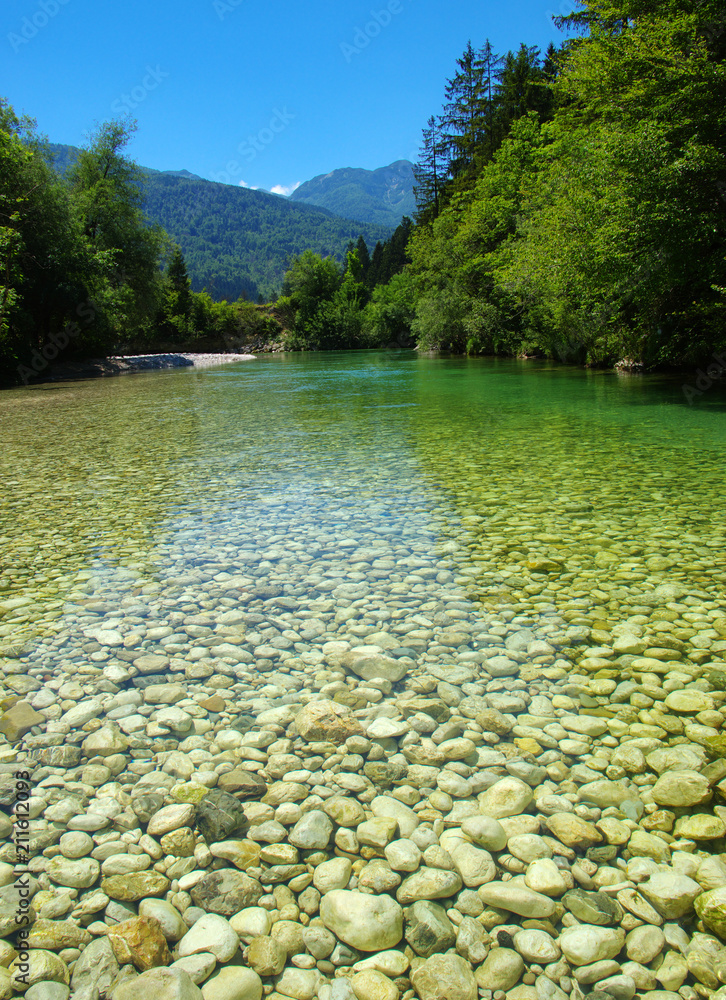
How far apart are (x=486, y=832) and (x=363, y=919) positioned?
0.59m

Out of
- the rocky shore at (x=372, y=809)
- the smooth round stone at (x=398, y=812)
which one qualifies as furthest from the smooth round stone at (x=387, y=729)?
the smooth round stone at (x=398, y=812)

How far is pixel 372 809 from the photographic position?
8.14 ft

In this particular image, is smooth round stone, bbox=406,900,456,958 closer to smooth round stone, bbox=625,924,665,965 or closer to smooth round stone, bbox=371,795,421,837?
smooth round stone, bbox=371,795,421,837

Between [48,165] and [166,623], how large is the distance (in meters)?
43.4

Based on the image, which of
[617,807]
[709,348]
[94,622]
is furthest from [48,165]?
[617,807]

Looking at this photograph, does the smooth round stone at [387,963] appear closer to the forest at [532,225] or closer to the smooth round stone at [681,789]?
the smooth round stone at [681,789]

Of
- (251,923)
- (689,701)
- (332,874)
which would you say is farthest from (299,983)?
(689,701)

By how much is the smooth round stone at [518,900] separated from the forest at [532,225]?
47.9 ft

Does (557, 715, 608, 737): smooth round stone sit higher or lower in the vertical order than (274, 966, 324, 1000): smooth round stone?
higher

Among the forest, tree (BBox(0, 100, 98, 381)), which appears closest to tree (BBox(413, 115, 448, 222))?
the forest

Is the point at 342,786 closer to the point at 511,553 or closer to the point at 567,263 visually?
the point at 511,553

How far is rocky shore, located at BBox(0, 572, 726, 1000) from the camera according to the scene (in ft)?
6.09

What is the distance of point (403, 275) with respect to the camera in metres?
78.6

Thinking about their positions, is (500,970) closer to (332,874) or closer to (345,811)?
(332,874)
